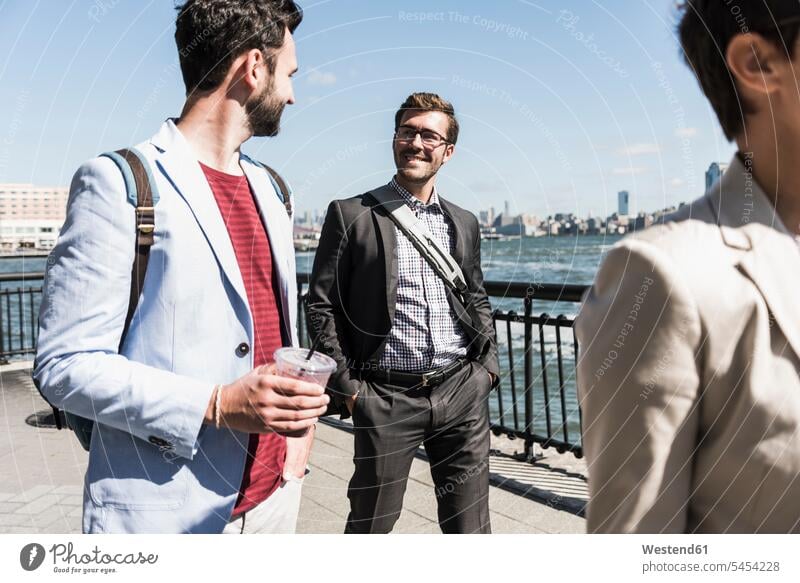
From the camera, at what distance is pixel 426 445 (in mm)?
2305

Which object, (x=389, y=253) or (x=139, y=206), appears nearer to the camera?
(x=139, y=206)

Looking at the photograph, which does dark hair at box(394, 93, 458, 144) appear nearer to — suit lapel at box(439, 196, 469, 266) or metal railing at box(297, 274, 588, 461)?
suit lapel at box(439, 196, 469, 266)

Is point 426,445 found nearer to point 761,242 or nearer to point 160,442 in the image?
point 160,442

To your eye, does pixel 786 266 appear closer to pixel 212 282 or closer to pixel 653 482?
pixel 653 482

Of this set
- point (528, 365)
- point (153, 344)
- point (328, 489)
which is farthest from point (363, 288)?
point (528, 365)

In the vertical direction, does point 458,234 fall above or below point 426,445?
above

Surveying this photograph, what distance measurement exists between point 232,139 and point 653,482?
39.8 inches

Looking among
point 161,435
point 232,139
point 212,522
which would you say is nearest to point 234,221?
point 232,139

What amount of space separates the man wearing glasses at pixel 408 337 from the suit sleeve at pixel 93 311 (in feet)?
3.27

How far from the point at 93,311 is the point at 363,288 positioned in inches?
45.8

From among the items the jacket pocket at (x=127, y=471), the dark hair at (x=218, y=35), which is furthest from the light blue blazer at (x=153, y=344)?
the dark hair at (x=218, y=35)
